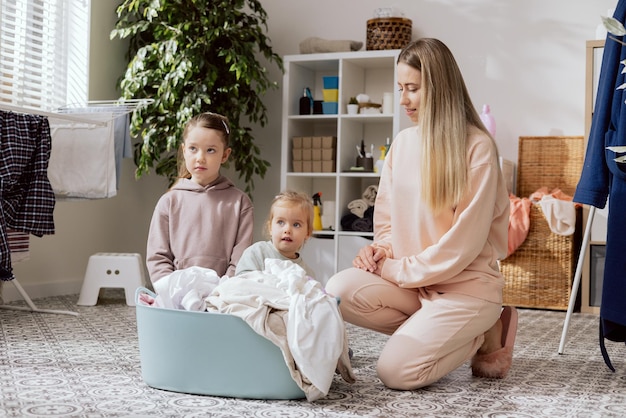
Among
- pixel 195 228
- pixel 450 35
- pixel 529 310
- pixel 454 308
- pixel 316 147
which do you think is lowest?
pixel 529 310

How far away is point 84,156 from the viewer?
362cm

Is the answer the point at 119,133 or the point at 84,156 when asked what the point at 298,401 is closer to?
the point at 84,156

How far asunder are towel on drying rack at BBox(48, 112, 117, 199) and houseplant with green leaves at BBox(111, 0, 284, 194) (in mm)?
626

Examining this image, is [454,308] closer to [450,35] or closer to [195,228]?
[195,228]

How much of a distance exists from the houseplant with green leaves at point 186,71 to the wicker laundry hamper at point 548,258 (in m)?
1.53

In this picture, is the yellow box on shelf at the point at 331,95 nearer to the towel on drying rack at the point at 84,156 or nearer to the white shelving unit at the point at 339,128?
the white shelving unit at the point at 339,128

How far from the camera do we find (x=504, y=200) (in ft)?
7.20

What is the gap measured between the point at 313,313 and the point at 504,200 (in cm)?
72

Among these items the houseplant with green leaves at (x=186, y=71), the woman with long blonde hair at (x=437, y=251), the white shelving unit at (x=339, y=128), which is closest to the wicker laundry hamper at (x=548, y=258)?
the white shelving unit at (x=339, y=128)

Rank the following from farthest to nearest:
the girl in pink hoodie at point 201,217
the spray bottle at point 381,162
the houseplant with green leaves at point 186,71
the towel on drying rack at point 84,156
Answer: the spray bottle at point 381,162, the houseplant with green leaves at point 186,71, the towel on drying rack at point 84,156, the girl in pink hoodie at point 201,217

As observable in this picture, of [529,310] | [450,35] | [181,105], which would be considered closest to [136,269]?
Answer: [181,105]

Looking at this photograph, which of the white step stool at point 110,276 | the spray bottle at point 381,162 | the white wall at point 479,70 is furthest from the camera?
the spray bottle at point 381,162

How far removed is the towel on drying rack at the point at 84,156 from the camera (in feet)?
11.8

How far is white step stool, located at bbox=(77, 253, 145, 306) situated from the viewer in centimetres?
375
